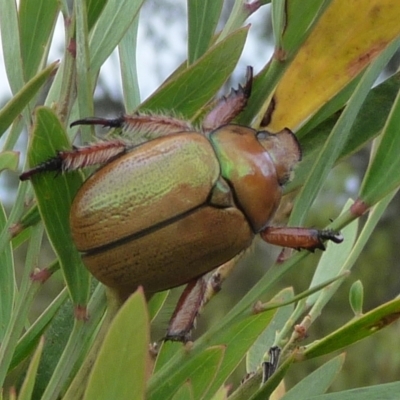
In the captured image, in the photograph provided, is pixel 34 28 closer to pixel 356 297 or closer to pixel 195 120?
pixel 195 120

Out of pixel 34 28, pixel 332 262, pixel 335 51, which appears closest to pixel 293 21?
pixel 335 51

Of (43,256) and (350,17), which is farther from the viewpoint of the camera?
(43,256)

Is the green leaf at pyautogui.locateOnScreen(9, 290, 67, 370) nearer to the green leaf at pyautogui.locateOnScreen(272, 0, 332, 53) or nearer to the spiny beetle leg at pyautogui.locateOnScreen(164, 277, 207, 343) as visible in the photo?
the spiny beetle leg at pyautogui.locateOnScreen(164, 277, 207, 343)

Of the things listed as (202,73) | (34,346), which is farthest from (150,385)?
(202,73)

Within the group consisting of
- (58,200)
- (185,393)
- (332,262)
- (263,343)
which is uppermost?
(58,200)

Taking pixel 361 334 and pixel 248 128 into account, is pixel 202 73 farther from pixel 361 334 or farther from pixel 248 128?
pixel 361 334

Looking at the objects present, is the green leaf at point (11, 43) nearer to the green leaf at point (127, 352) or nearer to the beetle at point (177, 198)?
the beetle at point (177, 198)
